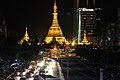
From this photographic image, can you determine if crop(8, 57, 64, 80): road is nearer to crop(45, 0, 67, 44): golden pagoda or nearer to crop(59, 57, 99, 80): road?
crop(59, 57, 99, 80): road

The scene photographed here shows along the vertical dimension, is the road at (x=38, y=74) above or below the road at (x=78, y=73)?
above

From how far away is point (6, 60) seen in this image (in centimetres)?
7069

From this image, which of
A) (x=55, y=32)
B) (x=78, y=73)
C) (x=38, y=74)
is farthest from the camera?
(x=55, y=32)

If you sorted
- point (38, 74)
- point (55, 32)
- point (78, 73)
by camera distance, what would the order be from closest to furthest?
1. point (38, 74)
2. point (78, 73)
3. point (55, 32)

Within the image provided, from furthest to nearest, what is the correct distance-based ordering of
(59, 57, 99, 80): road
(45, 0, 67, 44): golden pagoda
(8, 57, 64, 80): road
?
(45, 0, 67, 44): golden pagoda, (59, 57, 99, 80): road, (8, 57, 64, 80): road

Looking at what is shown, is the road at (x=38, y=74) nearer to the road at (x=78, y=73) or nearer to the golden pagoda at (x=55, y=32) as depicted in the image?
the road at (x=78, y=73)

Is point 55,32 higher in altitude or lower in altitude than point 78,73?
higher

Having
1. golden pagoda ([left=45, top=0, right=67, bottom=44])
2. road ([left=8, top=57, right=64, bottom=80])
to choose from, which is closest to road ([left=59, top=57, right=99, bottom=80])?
road ([left=8, top=57, right=64, bottom=80])

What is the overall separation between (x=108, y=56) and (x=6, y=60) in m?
16.9

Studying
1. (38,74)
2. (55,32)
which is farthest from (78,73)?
(55,32)

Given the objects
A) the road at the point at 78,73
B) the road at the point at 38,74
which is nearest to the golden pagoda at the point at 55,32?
the road at the point at 78,73

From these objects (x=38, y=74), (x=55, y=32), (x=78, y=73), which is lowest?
(x=78, y=73)

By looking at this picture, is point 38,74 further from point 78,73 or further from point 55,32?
point 55,32

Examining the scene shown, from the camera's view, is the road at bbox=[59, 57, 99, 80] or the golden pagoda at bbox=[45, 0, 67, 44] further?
the golden pagoda at bbox=[45, 0, 67, 44]
